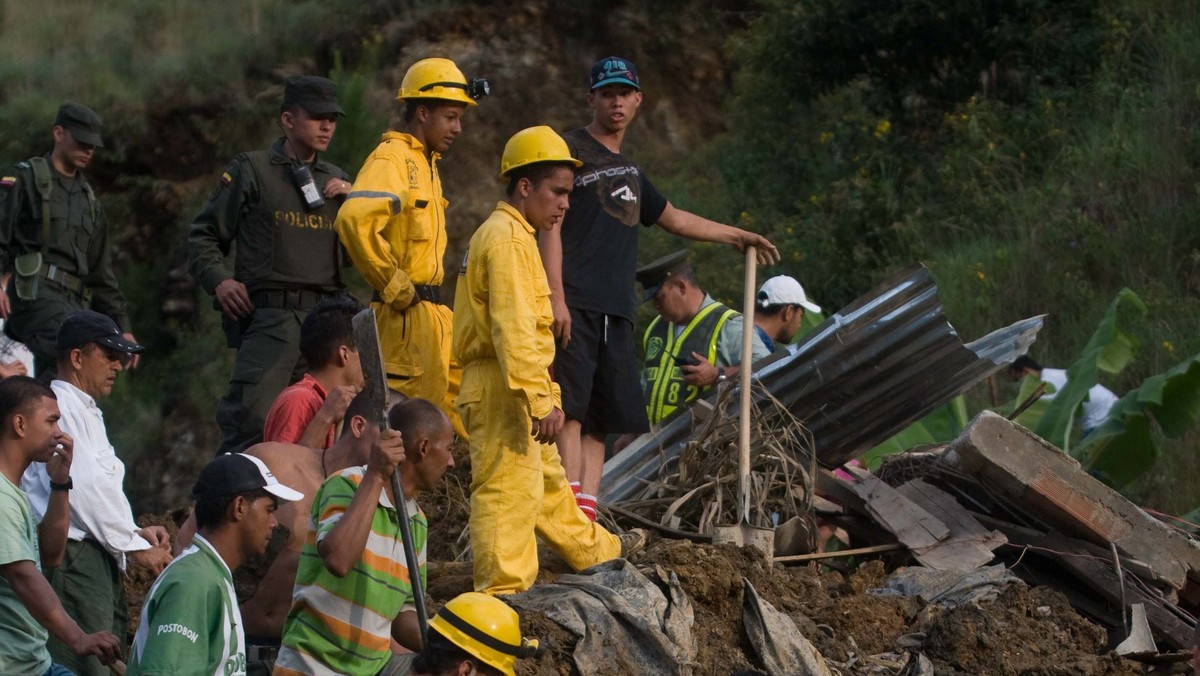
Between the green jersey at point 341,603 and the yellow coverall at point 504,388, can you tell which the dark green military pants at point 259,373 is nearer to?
the yellow coverall at point 504,388

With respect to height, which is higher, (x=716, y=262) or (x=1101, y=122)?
(x=1101, y=122)

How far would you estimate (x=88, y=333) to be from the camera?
6.52m

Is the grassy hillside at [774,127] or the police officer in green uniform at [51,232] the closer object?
the police officer in green uniform at [51,232]

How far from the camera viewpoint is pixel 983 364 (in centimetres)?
909

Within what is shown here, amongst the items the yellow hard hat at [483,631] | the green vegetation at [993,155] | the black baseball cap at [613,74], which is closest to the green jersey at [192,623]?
the yellow hard hat at [483,631]

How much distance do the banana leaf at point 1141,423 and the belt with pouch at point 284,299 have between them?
5456 mm

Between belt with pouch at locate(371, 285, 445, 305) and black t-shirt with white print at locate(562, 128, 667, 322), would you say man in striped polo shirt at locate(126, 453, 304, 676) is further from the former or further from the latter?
belt with pouch at locate(371, 285, 445, 305)

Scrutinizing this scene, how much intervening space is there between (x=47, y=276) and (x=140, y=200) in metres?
11.3

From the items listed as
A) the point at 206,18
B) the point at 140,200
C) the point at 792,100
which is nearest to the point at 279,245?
the point at 792,100

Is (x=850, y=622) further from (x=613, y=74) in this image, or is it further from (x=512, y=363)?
(x=613, y=74)

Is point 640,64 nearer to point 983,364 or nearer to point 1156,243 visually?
point 1156,243

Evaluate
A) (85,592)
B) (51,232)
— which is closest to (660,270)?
(51,232)

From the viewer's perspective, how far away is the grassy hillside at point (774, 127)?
15.3 meters

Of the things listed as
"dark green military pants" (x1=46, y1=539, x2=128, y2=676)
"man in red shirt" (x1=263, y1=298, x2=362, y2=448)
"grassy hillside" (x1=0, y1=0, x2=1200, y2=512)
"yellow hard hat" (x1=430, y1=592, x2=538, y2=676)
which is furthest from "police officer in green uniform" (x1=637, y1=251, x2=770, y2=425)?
"grassy hillside" (x1=0, y1=0, x2=1200, y2=512)
